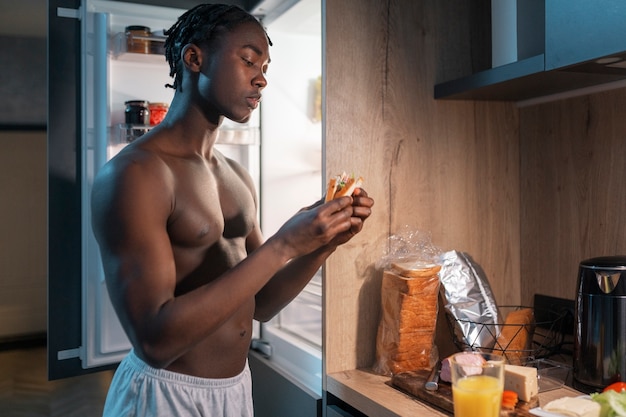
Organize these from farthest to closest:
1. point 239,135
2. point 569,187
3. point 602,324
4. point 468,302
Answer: point 239,135
point 569,187
point 468,302
point 602,324

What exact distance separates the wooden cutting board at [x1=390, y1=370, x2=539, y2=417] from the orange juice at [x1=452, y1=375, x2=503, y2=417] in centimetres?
11

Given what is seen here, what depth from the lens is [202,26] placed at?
112 centimetres

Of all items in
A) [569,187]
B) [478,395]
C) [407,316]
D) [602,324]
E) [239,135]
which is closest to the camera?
[478,395]

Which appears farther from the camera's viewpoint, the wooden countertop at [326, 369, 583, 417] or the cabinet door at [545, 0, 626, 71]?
A: the wooden countertop at [326, 369, 583, 417]

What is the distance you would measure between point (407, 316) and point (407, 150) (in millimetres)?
427

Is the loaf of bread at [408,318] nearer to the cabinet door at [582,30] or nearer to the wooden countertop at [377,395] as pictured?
the wooden countertop at [377,395]

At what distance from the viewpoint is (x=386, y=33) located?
1.51 m

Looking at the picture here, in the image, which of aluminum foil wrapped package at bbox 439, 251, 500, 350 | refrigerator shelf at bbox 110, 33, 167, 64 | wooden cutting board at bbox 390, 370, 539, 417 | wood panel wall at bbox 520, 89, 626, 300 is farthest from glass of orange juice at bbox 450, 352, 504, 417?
refrigerator shelf at bbox 110, 33, 167, 64

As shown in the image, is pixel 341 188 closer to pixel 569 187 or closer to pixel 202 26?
pixel 202 26

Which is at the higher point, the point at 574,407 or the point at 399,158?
the point at 399,158

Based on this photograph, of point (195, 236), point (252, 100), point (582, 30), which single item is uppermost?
point (582, 30)

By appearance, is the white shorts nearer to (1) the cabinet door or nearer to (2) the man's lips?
(2) the man's lips

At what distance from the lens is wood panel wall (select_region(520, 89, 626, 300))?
1463 millimetres

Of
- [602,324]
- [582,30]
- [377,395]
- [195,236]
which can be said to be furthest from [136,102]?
[602,324]
